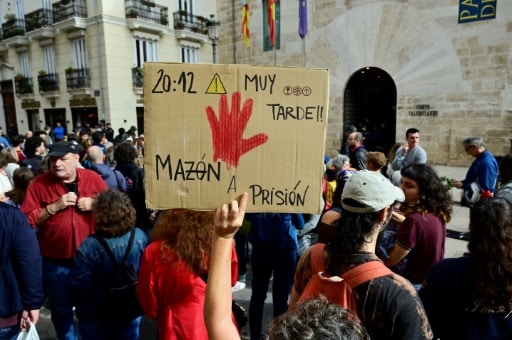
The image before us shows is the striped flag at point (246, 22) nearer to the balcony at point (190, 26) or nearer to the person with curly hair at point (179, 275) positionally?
the balcony at point (190, 26)

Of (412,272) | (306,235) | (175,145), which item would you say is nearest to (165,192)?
(175,145)

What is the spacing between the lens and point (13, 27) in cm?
2305

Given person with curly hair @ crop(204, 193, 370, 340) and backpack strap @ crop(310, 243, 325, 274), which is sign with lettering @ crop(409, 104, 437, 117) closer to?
backpack strap @ crop(310, 243, 325, 274)

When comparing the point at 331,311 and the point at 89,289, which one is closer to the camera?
the point at 331,311

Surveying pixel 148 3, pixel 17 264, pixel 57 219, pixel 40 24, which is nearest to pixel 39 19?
pixel 40 24

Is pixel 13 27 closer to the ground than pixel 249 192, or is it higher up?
higher up

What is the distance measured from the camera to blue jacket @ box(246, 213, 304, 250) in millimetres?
3254

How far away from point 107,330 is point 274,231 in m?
1.49

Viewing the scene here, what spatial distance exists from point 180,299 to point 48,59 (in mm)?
24011

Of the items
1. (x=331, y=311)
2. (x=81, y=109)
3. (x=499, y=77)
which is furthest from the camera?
(x=81, y=109)

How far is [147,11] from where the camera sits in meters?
20.5

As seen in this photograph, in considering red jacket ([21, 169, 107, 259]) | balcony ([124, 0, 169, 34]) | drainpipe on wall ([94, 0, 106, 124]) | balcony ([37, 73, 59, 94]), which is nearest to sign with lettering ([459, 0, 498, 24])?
red jacket ([21, 169, 107, 259])

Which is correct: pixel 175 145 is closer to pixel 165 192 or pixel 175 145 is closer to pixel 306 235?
pixel 165 192

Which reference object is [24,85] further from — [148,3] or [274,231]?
[274,231]
